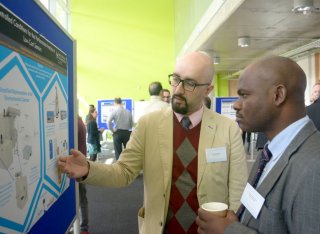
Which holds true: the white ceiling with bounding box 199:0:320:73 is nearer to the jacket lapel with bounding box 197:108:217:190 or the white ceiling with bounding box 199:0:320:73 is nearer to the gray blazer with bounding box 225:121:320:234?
the jacket lapel with bounding box 197:108:217:190

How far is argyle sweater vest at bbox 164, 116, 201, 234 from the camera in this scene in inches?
61.9

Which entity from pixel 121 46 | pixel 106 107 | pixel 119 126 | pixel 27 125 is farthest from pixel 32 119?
pixel 121 46

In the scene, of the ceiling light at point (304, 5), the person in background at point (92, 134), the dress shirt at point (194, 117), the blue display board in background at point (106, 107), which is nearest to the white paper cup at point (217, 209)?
the dress shirt at point (194, 117)

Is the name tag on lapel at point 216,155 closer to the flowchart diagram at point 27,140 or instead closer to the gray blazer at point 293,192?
the gray blazer at point 293,192

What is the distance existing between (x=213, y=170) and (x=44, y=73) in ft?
3.05

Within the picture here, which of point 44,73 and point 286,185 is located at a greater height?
point 44,73

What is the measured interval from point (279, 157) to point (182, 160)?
0.65 m

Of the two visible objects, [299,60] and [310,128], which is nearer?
[310,128]

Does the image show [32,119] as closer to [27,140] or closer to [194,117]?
[27,140]

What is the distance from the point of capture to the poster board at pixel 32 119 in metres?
0.91

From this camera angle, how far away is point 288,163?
0.97 m

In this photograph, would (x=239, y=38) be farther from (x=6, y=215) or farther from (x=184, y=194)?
(x=6, y=215)

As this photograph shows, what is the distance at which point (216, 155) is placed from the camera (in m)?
1.61

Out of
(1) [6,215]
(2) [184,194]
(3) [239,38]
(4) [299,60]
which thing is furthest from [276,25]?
(1) [6,215]
